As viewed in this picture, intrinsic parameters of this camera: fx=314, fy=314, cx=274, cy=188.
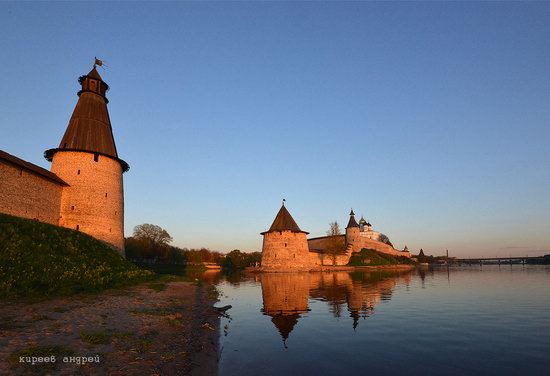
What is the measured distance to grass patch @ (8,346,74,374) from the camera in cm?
511

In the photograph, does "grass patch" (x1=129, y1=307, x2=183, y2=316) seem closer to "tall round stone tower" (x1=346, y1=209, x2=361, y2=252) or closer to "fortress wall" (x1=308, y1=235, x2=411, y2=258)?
"fortress wall" (x1=308, y1=235, x2=411, y2=258)

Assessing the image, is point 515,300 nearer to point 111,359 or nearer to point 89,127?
point 111,359

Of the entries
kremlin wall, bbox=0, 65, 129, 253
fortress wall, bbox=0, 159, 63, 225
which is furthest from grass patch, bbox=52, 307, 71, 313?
kremlin wall, bbox=0, 65, 129, 253

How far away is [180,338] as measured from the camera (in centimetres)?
830

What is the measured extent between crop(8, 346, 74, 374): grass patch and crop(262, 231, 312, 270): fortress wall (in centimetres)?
4457

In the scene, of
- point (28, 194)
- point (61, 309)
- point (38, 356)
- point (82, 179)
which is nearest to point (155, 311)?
point (61, 309)

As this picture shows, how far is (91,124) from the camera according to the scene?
1045 inches

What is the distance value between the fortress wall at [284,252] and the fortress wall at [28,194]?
32.4 m

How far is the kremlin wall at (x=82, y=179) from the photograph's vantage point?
20141mm

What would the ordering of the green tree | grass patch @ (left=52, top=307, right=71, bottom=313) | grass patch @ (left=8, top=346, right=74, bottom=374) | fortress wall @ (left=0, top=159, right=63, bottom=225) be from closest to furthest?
1. grass patch @ (left=8, top=346, right=74, bottom=374)
2. grass patch @ (left=52, top=307, right=71, bottom=313)
3. fortress wall @ (left=0, top=159, right=63, bottom=225)
4. the green tree

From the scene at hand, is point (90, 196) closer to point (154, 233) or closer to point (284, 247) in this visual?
point (284, 247)

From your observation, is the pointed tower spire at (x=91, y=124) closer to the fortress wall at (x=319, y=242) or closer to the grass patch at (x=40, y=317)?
the grass patch at (x=40, y=317)

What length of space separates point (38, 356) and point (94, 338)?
1.39m

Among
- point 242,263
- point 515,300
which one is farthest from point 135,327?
point 242,263
